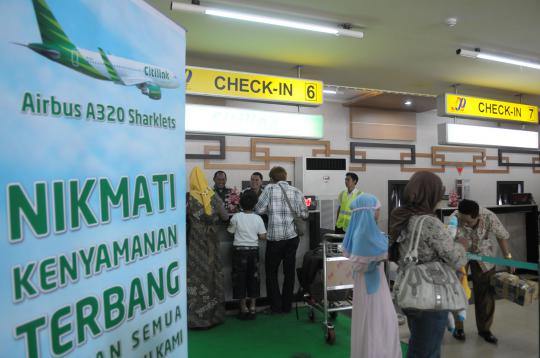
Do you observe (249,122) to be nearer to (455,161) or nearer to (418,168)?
(418,168)

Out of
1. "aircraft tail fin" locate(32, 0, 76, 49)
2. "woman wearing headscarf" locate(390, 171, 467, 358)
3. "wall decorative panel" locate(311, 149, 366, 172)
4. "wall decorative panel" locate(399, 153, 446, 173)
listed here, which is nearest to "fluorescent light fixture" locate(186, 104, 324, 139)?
"woman wearing headscarf" locate(390, 171, 467, 358)

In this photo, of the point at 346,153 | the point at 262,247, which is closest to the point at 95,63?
the point at 262,247

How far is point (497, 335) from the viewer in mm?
3777

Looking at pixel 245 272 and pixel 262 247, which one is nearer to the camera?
pixel 245 272

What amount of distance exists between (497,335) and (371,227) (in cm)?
233

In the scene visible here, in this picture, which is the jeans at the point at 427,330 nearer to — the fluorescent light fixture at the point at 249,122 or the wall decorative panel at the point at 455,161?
the fluorescent light fixture at the point at 249,122

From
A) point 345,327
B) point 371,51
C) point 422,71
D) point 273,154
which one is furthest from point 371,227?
point 273,154

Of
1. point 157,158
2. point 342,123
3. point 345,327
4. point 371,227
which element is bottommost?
point 345,327

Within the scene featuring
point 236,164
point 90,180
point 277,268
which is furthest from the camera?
point 236,164

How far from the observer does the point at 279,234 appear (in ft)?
14.0

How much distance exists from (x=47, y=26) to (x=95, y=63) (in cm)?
18

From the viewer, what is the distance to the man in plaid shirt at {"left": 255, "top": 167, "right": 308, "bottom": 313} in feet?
14.1

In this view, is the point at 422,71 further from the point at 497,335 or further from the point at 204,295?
the point at 204,295

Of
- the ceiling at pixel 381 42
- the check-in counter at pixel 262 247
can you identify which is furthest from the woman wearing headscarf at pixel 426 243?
the check-in counter at pixel 262 247
